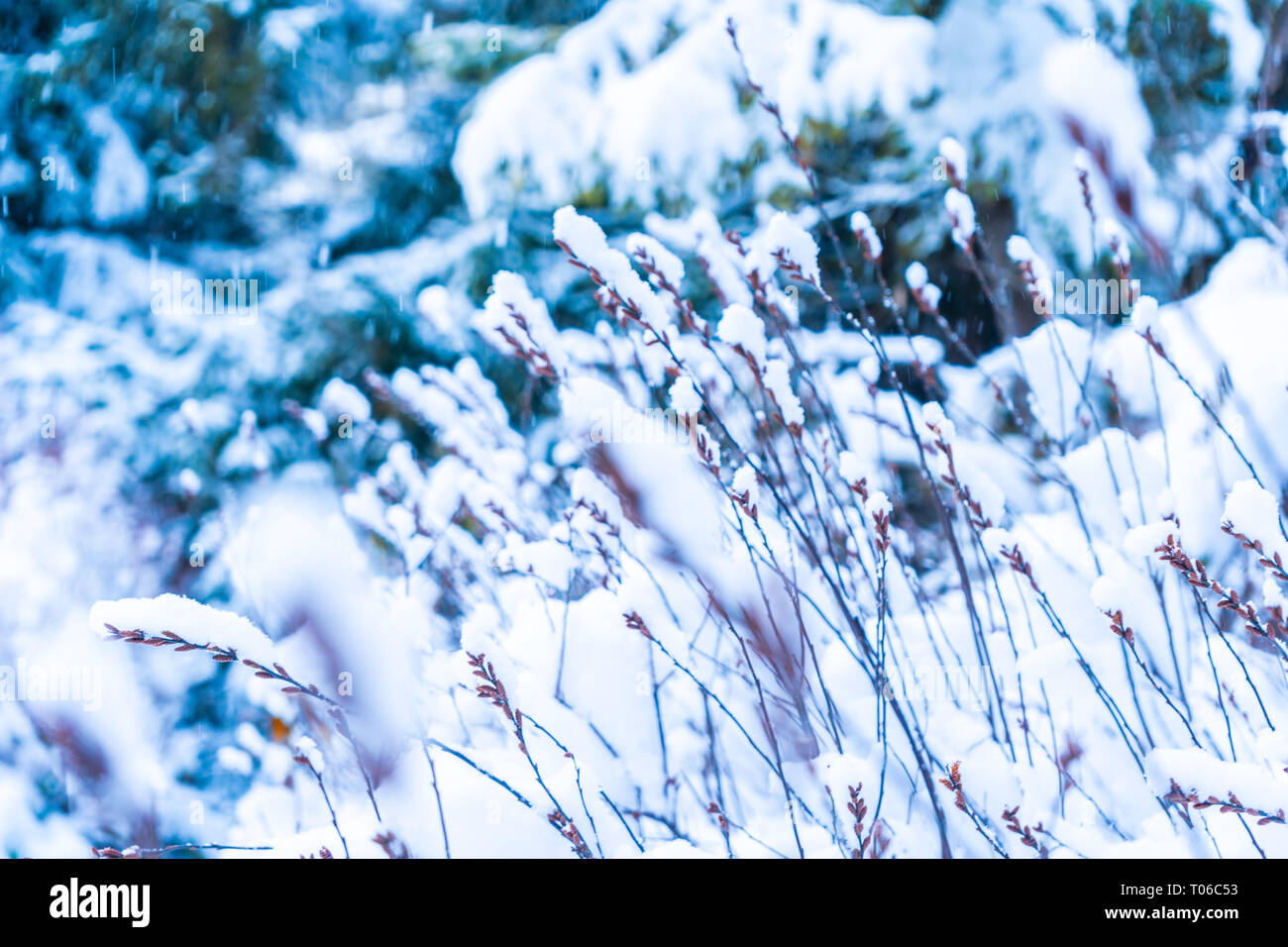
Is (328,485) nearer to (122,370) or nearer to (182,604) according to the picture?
(122,370)

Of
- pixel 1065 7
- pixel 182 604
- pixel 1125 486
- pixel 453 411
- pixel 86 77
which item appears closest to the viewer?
pixel 182 604

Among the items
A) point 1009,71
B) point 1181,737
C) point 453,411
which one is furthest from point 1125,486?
point 1009,71

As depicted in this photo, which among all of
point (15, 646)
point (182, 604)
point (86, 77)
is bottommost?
point (15, 646)

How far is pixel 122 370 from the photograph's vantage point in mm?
3607

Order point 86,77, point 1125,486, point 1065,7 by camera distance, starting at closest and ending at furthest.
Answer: point 1125,486
point 1065,7
point 86,77
